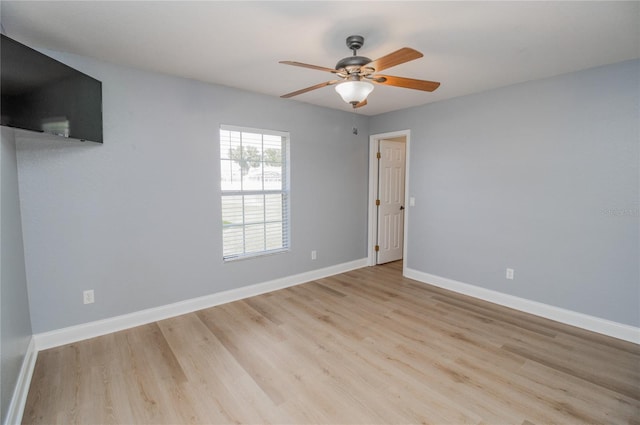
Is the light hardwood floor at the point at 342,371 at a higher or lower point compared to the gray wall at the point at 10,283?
lower


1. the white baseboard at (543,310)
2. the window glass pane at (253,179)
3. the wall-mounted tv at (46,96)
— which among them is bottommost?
the white baseboard at (543,310)

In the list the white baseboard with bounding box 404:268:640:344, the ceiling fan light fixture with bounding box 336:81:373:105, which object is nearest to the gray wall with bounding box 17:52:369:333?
the ceiling fan light fixture with bounding box 336:81:373:105

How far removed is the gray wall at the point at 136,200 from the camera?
8.17 feet

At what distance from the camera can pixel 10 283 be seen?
1915mm

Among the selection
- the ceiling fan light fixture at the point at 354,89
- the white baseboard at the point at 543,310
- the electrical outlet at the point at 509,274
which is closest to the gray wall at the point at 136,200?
the ceiling fan light fixture at the point at 354,89

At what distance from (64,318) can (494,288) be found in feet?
14.3

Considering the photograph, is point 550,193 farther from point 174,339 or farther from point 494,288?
point 174,339

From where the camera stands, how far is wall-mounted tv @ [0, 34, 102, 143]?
175 cm

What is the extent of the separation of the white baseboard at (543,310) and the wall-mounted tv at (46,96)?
13.6ft

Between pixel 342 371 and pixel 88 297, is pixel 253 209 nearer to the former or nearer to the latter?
pixel 88 297

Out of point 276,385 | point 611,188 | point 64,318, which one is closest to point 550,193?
point 611,188

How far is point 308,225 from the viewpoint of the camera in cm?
425

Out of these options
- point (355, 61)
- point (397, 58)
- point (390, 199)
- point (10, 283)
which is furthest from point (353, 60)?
point (390, 199)

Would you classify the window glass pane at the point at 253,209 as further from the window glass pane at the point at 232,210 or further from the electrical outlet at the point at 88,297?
the electrical outlet at the point at 88,297
